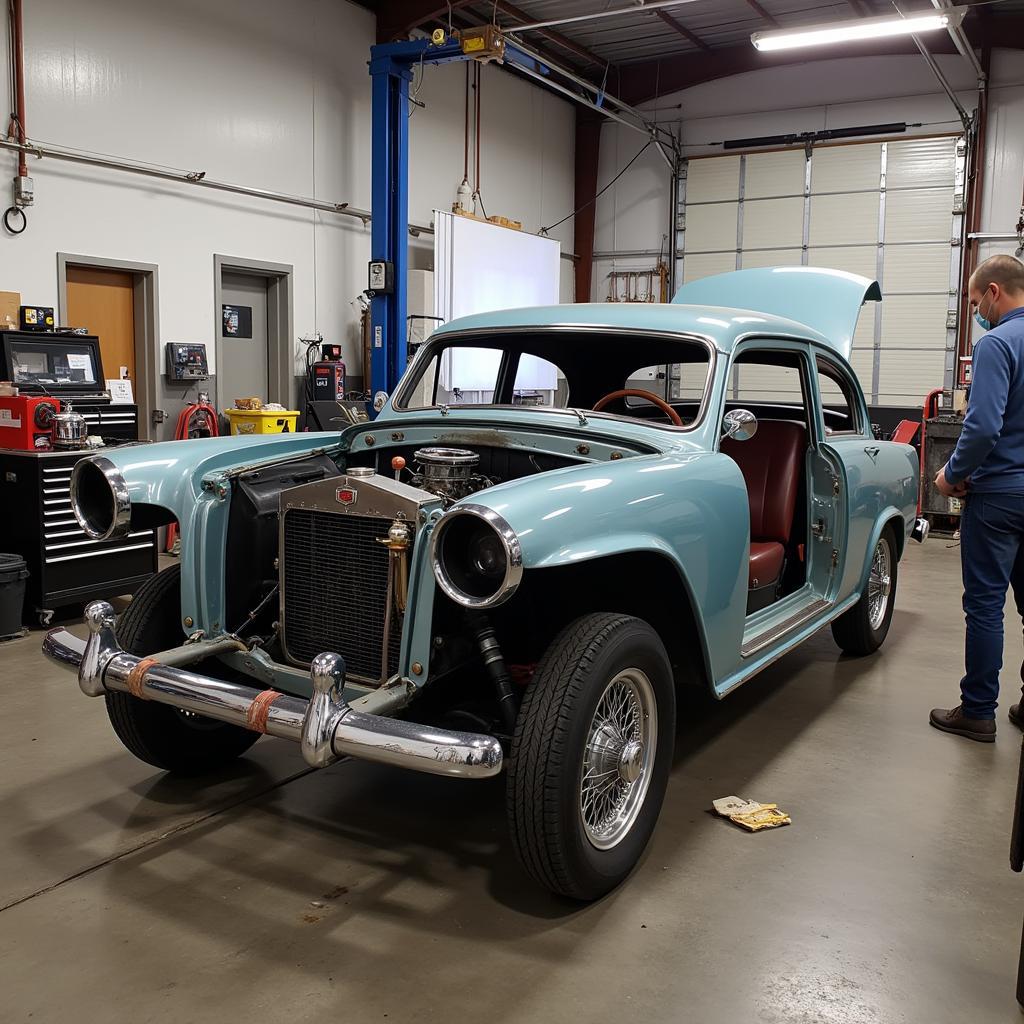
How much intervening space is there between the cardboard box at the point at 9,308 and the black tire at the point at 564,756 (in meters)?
5.33

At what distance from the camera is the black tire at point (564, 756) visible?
2.38m

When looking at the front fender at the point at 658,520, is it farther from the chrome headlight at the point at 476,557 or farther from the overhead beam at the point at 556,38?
the overhead beam at the point at 556,38

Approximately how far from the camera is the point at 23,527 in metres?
5.40

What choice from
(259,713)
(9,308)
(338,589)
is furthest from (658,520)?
(9,308)

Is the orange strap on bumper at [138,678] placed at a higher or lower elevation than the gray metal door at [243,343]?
lower

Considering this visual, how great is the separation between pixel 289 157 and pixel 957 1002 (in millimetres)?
8644

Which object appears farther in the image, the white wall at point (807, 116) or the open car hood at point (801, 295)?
the white wall at point (807, 116)

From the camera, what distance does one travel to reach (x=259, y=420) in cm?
826

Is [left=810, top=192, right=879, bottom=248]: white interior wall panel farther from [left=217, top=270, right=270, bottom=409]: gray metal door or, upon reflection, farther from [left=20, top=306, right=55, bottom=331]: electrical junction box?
[left=20, top=306, right=55, bottom=331]: electrical junction box

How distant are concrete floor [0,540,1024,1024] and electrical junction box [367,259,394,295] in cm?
625

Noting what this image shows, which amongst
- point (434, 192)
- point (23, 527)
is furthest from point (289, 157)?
point (23, 527)

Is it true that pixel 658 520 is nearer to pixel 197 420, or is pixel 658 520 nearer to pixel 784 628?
pixel 784 628

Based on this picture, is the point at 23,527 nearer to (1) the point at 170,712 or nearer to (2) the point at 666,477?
(1) the point at 170,712

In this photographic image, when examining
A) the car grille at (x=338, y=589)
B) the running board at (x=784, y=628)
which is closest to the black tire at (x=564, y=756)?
the car grille at (x=338, y=589)
